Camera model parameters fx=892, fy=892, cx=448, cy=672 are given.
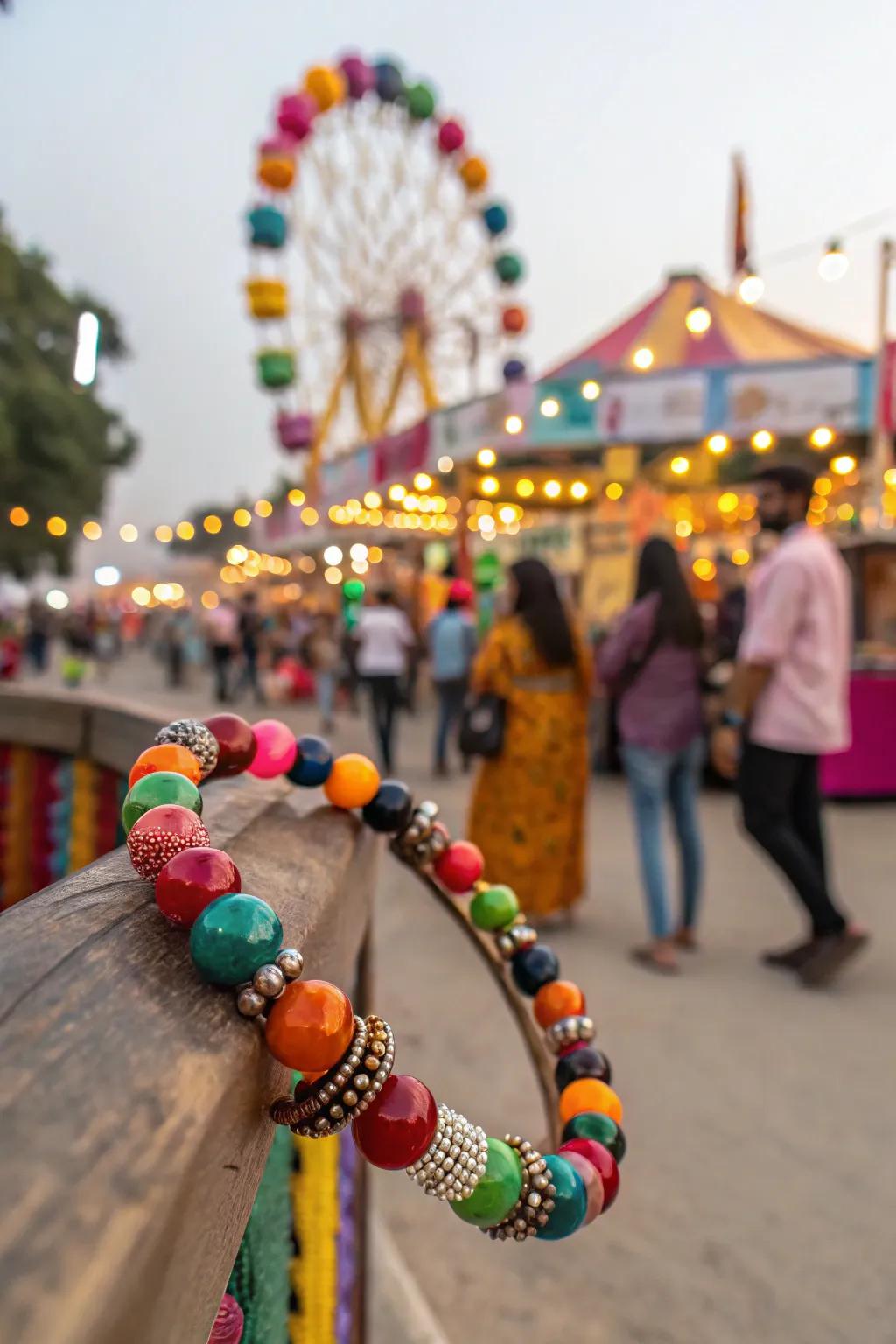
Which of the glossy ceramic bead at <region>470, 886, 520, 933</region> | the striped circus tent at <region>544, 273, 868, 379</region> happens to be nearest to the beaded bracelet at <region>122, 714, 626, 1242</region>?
the glossy ceramic bead at <region>470, 886, 520, 933</region>

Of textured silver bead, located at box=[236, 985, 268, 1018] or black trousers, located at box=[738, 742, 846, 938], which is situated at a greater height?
textured silver bead, located at box=[236, 985, 268, 1018]

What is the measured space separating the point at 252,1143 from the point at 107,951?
119 millimetres

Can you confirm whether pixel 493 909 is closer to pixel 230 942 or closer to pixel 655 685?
pixel 230 942

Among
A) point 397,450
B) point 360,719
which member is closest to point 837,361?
point 397,450

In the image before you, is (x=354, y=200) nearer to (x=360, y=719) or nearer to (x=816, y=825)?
(x=360, y=719)

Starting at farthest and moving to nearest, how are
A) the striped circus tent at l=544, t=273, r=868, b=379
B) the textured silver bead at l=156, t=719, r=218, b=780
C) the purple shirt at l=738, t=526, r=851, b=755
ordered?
1. the striped circus tent at l=544, t=273, r=868, b=379
2. the purple shirt at l=738, t=526, r=851, b=755
3. the textured silver bead at l=156, t=719, r=218, b=780

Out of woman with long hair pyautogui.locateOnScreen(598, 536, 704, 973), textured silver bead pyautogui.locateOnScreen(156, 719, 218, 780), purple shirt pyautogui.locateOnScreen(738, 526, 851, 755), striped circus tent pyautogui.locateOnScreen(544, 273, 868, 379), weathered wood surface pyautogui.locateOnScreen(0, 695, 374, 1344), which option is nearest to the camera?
weathered wood surface pyautogui.locateOnScreen(0, 695, 374, 1344)

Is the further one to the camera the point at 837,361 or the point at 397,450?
the point at 397,450

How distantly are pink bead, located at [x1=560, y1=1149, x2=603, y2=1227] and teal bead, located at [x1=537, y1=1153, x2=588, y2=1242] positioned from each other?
2cm

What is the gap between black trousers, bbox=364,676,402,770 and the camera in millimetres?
6285

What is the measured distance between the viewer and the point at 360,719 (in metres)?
9.74

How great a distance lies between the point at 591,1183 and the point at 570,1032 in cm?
28

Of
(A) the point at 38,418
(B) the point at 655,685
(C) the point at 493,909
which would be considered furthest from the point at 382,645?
(A) the point at 38,418

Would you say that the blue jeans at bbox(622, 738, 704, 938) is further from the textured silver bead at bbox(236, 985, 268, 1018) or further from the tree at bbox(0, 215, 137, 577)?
the tree at bbox(0, 215, 137, 577)
